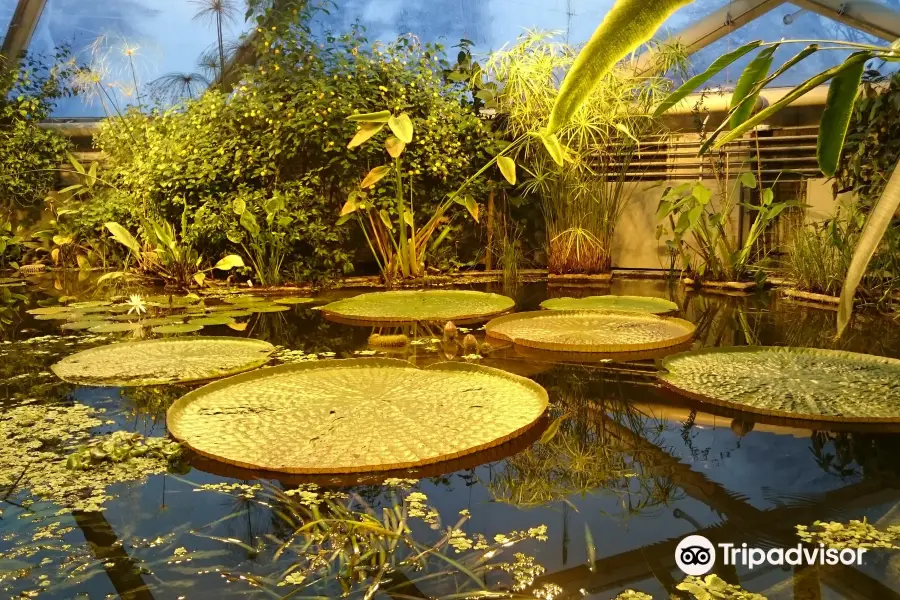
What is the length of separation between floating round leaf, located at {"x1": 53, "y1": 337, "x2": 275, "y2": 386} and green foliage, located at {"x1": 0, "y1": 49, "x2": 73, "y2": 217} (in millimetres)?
5150

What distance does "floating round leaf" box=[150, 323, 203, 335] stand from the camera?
10.8ft

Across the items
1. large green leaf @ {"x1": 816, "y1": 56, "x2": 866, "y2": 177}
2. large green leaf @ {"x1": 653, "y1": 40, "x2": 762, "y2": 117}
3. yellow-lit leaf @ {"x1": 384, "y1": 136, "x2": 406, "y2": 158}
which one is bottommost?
large green leaf @ {"x1": 816, "y1": 56, "x2": 866, "y2": 177}

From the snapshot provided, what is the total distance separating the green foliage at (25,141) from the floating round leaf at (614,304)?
19.3 ft

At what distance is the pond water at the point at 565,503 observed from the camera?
1160mm

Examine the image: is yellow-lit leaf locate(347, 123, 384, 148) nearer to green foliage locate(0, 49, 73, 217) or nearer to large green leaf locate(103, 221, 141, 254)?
large green leaf locate(103, 221, 141, 254)

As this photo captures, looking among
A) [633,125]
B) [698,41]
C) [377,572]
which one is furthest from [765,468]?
[698,41]

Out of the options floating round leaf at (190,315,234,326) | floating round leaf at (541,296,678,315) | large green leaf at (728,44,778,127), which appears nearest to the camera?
large green leaf at (728,44,778,127)

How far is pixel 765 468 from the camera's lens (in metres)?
1.66

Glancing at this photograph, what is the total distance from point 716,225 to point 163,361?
146 inches

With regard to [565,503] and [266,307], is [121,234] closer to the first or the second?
[266,307]

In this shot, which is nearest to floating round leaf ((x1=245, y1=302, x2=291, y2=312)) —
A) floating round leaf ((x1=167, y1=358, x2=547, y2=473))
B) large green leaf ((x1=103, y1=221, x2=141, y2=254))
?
large green leaf ((x1=103, y1=221, x2=141, y2=254))

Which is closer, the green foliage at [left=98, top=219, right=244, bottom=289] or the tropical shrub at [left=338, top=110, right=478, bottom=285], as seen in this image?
the green foliage at [left=98, top=219, right=244, bottom=289]

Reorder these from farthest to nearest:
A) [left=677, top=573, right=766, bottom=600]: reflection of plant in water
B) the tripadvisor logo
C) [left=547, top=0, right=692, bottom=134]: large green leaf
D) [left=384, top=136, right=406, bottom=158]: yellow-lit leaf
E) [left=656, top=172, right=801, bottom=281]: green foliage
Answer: [left=656, top=172, right=801, bottom=281]: green foliage, [left=384, top=136, right=406, bottom=158]: yellow-lit leaf, the tripadvisor logo, [left=677, top=573, right=766, bottom=600]: reflection of plant in water, [left=547, top=0, right=692, bottom=134]: large green leaf

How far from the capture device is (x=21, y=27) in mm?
7613
